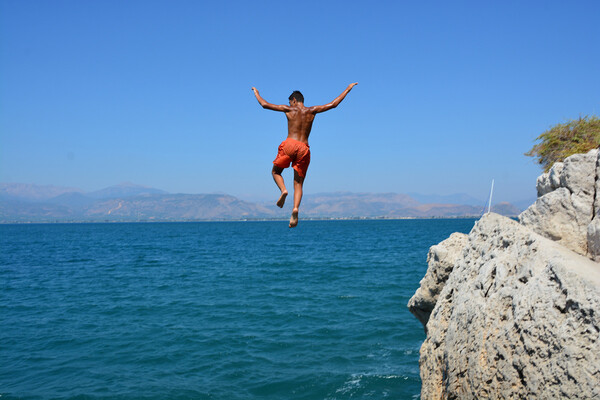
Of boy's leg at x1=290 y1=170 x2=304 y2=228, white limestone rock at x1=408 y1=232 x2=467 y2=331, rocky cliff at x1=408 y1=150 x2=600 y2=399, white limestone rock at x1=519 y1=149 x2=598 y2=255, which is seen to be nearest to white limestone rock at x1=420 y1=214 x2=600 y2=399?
rocky cliff at x1=408 y1=150 x2=600 y2=399

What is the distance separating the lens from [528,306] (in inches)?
241

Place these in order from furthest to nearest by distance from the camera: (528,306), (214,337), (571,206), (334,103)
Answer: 1. (214,337)
2. (571,206)
3. (334,103)
4. (528,306)

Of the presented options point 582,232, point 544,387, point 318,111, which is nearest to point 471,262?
point 582,232

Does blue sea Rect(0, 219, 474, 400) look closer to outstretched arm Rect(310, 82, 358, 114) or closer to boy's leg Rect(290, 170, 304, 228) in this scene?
boy's leg Rect(290, 170, 304, 228)

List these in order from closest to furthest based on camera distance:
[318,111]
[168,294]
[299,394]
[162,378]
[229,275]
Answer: [318,111] < [299,394] < [162,378] < [168,294] < [229,275]

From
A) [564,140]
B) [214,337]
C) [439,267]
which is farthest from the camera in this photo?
[214,337]

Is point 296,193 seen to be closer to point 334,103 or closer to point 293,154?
point 293,154

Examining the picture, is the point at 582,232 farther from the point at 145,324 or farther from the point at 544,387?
the point at 145,324

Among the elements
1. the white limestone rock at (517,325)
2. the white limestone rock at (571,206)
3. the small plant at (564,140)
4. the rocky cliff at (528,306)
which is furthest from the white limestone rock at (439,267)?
the small plant at (564,140)

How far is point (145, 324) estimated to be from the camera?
22.2 metres

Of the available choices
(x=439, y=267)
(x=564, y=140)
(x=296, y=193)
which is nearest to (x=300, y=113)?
(x=296, y=193)

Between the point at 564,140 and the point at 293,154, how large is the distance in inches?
377

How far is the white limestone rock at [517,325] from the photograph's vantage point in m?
5.37

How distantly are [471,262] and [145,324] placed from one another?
1791 cm
